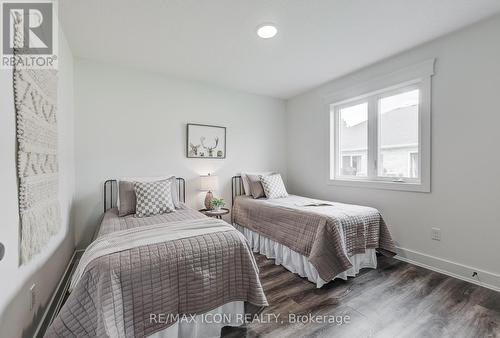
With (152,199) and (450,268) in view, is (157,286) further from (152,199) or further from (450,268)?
(450,268)

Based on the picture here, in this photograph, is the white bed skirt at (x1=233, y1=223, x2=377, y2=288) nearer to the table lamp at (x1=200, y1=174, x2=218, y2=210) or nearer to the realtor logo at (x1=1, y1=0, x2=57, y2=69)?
the table lamp at (x1=200, y1=174, x2=218, y2=210)

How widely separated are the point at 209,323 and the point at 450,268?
256cm

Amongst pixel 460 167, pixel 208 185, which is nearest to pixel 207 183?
pixel 208 185

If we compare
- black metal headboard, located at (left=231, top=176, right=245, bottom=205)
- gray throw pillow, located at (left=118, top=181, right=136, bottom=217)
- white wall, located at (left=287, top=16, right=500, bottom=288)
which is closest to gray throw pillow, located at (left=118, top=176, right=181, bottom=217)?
gray throw pillow, located at (left=118, top=181, right=136, bottom=217)

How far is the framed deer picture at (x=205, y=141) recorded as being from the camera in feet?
11.5

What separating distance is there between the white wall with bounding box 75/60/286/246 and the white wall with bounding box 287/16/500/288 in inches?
89.5

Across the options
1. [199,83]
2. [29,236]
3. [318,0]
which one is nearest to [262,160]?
[199,83]

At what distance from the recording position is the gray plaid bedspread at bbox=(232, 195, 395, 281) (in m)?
2.17

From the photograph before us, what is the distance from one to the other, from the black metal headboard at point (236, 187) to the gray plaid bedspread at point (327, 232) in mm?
993

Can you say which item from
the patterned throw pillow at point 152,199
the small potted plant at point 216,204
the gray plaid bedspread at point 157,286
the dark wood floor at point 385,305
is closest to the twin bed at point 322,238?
the dark wood floor at point 385,305

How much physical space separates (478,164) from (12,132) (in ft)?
12.0

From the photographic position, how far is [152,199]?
98.2 inches

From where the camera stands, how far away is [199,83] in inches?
142

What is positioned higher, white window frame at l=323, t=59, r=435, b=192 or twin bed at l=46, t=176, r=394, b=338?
white window frame at l=323, t=59, r=435, b=192
